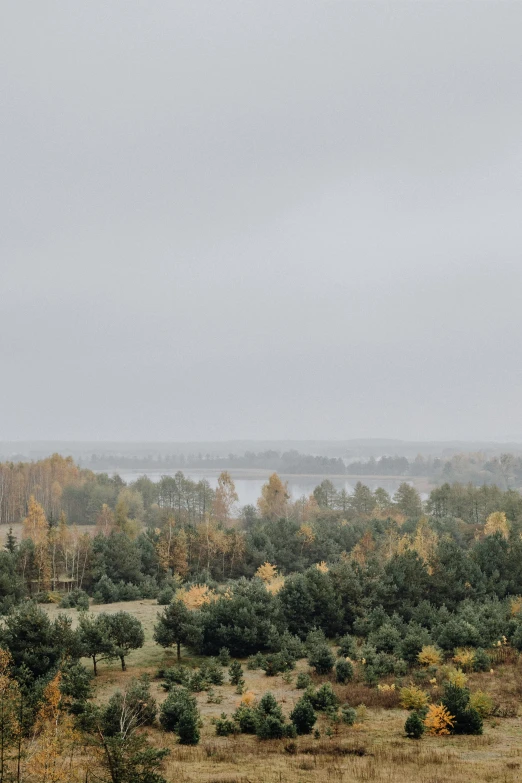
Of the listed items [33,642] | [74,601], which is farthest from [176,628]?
[74,601]

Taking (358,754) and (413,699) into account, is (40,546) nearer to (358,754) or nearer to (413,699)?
(413,699)

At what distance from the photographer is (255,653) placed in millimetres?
42531

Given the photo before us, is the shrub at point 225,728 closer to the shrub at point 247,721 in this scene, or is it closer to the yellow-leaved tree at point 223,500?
the shrub at point 247,721

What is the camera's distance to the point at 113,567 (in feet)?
214

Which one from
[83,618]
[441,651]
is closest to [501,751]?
[441,651]

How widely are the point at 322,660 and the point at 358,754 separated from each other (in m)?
13.7

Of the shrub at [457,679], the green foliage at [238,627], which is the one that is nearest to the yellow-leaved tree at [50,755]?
the green foliage at [238,627]

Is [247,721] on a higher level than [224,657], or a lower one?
higher

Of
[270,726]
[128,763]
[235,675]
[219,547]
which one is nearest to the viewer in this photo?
[128,763]

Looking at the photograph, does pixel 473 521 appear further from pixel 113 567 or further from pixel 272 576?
pixel 113 567

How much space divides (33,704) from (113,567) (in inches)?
1566

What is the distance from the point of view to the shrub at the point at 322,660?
37625 mm

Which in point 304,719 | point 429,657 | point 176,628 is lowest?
point 429,657

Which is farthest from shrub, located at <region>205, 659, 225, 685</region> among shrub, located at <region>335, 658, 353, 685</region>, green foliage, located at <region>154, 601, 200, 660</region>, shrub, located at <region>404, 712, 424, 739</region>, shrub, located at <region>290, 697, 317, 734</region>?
shrub, located at <region>404, 712, 424, 739</region>
